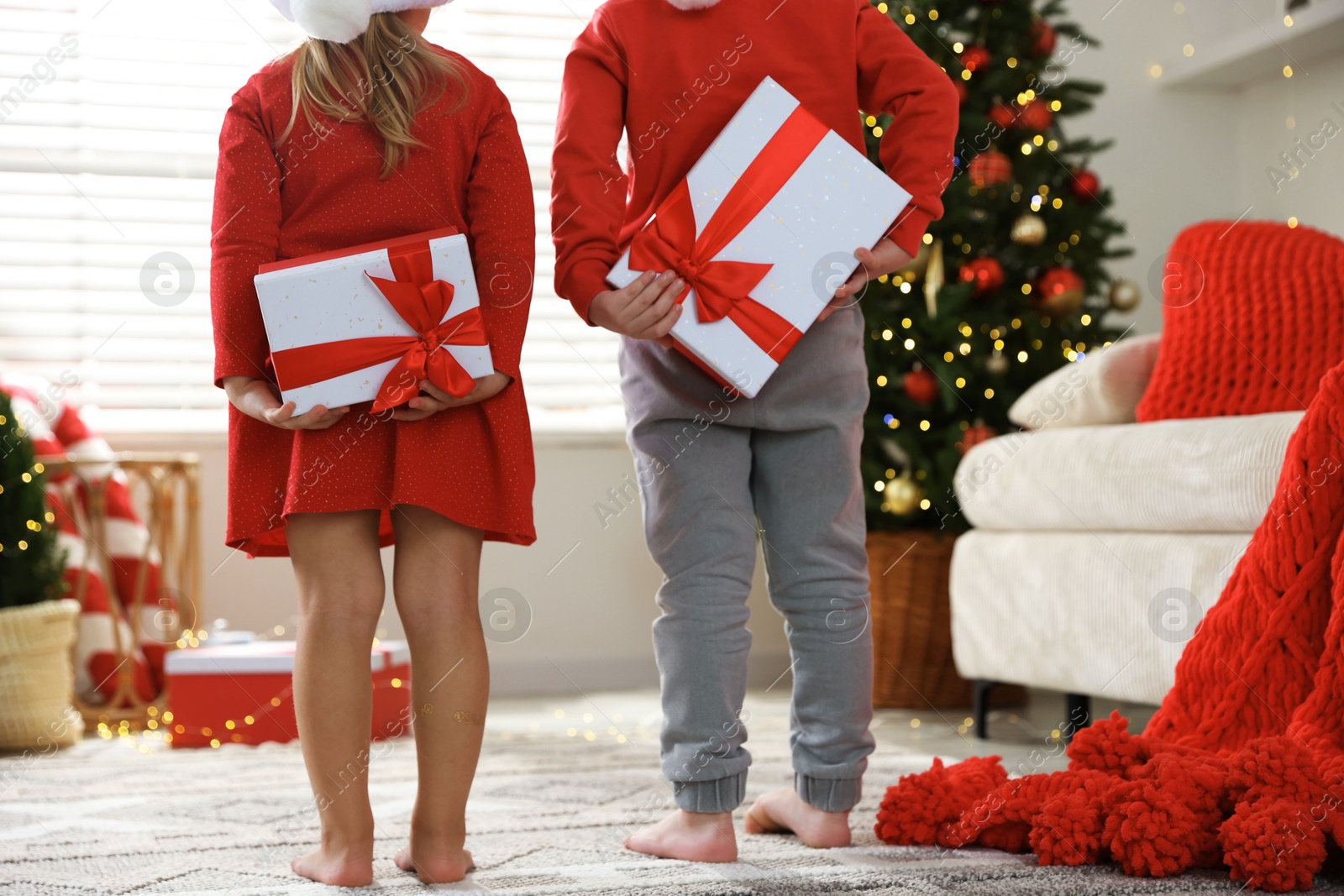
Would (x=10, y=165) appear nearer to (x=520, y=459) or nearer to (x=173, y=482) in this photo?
(x=173, y=482)

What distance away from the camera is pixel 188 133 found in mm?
2555

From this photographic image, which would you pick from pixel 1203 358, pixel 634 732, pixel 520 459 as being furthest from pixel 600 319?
pixel 634 732

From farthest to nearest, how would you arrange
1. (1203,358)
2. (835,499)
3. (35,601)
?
(35,601), (1203,358), (835,499)

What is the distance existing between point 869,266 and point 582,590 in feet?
5.66

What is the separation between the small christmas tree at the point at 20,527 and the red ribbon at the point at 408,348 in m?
1.28

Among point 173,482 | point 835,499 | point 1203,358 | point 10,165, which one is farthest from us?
point 10,165

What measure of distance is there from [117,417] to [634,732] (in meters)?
1.32

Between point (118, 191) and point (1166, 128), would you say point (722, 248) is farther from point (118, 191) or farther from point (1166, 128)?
point (1166, 128)

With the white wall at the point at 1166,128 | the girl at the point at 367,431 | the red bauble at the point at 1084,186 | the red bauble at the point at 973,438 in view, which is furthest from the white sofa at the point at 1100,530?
the white wall at the point at 1166,128

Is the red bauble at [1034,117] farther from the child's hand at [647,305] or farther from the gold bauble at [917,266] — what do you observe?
the child's hand at [647,305]

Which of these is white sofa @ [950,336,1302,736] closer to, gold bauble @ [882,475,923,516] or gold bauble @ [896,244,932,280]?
gold bauble @ [882,475,923,516]

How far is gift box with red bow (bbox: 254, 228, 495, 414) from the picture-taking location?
100cm

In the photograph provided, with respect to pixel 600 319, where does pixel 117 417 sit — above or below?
below

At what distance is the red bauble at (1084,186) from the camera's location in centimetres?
246
